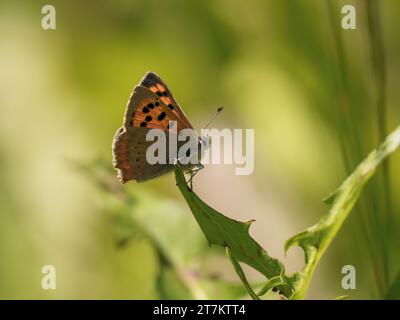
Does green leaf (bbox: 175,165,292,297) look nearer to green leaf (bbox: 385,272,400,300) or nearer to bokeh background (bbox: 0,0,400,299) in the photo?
green leaf (bbox: 385,272,400,300)

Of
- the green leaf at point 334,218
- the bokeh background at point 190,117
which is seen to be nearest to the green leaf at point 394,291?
the green leaf at point 334,218

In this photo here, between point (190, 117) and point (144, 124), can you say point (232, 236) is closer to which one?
point (144, 124)

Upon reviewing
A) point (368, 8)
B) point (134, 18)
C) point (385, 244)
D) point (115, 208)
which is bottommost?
point (385, 244)

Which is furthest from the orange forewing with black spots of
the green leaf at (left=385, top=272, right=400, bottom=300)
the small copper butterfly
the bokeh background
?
the green leaf at (left=385, top=272, right=400, bottom=300)

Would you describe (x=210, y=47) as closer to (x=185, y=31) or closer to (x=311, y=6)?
(x=185, y=31)

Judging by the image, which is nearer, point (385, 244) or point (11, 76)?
point (385, 244)

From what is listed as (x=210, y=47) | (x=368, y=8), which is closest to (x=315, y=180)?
(x=210, y=47)

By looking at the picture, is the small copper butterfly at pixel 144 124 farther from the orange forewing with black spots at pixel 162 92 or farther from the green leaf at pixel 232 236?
the green leaf at pixel 232 236
